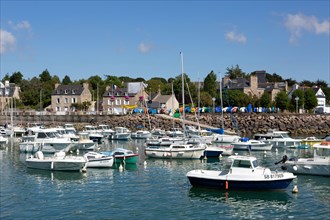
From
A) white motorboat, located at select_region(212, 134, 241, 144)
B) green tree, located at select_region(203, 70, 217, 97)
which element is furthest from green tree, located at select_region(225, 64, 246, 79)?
white motorboat, located at select_region(212, 134, 241, 144)

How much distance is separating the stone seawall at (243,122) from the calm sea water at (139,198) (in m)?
59.8

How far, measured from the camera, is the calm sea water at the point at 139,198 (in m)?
27.8

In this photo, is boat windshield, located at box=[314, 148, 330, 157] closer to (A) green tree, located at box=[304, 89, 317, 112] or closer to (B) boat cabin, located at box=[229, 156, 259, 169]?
(B) boat cabin, located at box=[229, 156, 259, 169]

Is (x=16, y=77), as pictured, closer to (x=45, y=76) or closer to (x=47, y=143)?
(x=45, y=76)

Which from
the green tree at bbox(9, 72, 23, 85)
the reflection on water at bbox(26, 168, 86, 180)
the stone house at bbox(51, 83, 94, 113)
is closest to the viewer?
the reflection on water at bbox(26, 168, 86, 180)

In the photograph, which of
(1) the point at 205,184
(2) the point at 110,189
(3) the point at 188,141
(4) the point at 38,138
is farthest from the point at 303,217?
(4) the point at 38,138

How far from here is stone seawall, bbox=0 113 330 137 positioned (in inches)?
3961

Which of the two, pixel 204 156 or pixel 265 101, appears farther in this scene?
pixel 265 101

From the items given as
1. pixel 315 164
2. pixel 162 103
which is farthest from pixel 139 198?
pixel 162 103

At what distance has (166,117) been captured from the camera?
105 metres

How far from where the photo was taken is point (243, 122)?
104 metres

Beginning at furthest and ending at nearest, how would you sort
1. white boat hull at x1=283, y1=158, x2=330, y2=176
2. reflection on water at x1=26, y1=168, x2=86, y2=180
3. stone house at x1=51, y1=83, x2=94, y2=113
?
1. stone house at x1=51, y1=83, x2=94, y2=113
2. reflection on water at x1=26, y1=168, x2=86, y2=180
3. white boat hull at x1=283, y1=158, x2=330, y2=176

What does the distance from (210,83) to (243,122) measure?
40.3m

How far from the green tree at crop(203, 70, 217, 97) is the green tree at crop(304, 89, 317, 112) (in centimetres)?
2842
